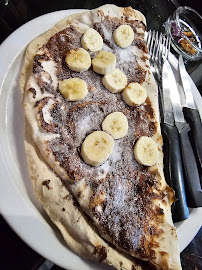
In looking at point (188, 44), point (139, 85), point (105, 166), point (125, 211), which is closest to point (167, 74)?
point (139, 85)

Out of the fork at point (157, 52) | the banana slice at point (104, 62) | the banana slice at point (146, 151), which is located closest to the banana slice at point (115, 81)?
the banana slice at point (104, 62)

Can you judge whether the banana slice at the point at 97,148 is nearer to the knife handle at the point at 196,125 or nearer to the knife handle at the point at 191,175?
the knife handle at the point at 191,175

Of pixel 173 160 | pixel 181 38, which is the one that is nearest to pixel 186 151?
pixel 173 160

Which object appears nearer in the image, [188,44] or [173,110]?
[173,110]

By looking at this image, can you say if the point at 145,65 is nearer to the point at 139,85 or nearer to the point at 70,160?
the point at 139,85

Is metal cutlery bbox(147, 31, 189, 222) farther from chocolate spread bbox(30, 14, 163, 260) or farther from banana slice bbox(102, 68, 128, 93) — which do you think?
banana slice bbox(102, 68, 128, 93)

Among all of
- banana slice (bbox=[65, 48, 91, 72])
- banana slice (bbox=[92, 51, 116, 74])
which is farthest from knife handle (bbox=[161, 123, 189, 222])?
banana slice (bbox=[65, 48, 91, 72])
